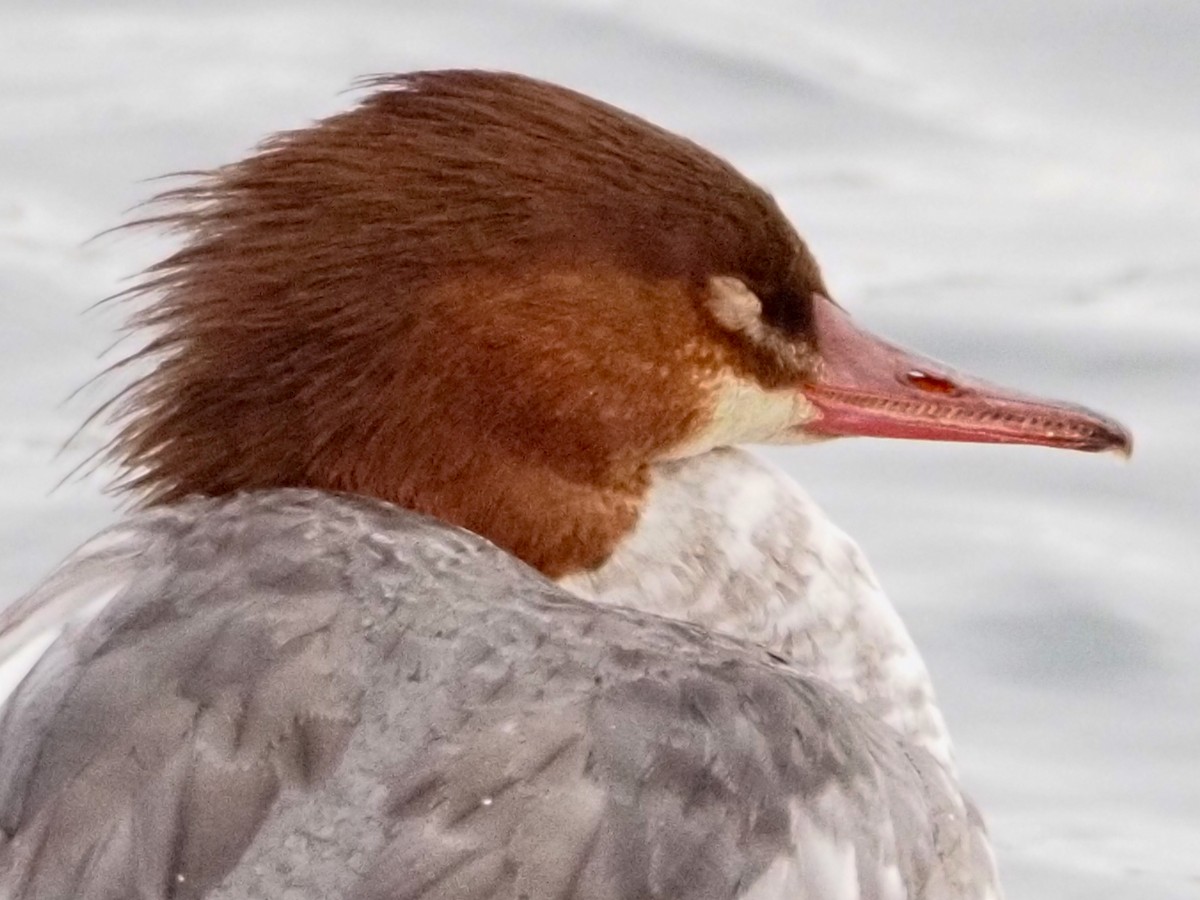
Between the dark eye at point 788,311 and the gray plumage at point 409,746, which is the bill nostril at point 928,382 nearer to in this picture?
the dark eye at point 788,311

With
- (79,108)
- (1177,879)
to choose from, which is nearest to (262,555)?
(1177,879)

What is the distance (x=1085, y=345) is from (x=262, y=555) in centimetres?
362

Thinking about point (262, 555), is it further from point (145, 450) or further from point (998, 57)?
point (998, 57)

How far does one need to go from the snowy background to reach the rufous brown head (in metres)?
1.68

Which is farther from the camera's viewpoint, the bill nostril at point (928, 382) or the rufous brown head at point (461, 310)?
the bill nostril at point (928, 382)

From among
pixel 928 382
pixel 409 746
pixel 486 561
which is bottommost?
pixel 409 746

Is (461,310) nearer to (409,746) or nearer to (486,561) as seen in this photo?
(486,561)

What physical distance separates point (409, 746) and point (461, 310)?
2.82 feet

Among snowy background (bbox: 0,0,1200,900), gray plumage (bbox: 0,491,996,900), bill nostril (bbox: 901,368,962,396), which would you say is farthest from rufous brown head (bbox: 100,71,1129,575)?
snowy background (bbox: 0,0,1200,900)

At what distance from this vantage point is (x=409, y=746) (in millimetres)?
3334

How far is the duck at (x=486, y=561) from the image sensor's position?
3.28 m

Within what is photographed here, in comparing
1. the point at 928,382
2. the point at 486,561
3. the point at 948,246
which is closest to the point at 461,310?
the point at 486,561

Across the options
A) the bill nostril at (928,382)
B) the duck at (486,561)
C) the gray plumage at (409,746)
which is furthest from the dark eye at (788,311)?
the gray plumage at (409,746)

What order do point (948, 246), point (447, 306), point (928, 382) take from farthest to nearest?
1. point (948, 246)
2. point (928, 382)
3. point (447, 306)
